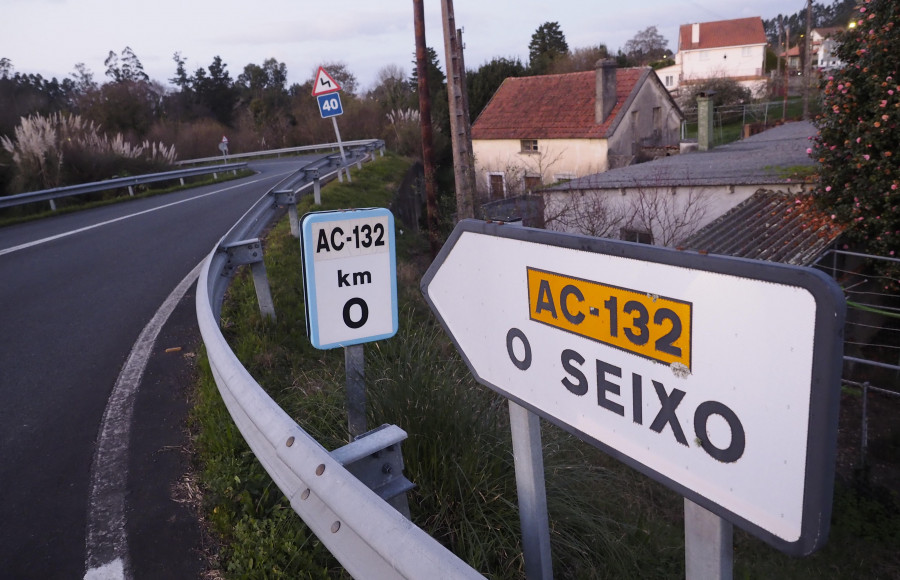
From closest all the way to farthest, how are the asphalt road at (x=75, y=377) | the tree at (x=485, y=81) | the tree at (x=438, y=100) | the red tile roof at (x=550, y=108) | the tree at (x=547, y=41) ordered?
the asphalt road at (x=75, y=377), the red tile roof at (x=550, y=108), the tree at (x=438, y=100), the tree at (x=485, y=81), the tree at (x=547, y=41)

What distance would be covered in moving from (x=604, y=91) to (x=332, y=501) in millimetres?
32743

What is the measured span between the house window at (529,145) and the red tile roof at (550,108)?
0.26 meters

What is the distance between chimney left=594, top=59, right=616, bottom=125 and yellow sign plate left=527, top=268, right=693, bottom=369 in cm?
3224

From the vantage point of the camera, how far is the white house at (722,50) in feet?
236

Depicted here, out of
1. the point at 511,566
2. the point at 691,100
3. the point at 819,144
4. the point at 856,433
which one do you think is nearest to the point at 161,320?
the point at 511,566

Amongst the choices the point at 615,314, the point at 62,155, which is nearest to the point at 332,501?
the point at 615,314

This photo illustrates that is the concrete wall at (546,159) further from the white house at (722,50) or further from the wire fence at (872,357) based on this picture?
the white house at (722,50)

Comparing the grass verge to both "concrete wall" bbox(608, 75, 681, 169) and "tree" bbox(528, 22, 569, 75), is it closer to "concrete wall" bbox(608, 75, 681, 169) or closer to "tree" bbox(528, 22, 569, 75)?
"concrete wall" bbox(608, 75, 681, 169)

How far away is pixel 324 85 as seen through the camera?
14523mm

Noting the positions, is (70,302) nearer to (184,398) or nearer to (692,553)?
(184,398)

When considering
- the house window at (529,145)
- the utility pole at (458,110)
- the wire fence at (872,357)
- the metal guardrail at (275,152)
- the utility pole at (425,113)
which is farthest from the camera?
the house window at (529,145)

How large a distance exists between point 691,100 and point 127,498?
55.4 m

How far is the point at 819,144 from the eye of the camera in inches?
513

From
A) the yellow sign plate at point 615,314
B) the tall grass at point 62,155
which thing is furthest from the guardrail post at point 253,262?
the tall grass at point 62,155
